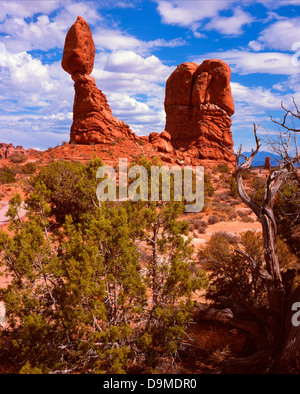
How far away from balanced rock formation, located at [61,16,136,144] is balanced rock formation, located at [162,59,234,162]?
10620 mm

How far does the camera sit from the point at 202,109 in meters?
40.2

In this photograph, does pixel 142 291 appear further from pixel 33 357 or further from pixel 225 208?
pixel 225 208

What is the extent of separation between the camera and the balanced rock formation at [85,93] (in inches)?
1340

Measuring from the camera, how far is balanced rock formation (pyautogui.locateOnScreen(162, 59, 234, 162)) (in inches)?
1575

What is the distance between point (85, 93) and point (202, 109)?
51.3ft

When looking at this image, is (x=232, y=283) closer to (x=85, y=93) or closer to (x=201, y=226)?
(x=201, y=226)

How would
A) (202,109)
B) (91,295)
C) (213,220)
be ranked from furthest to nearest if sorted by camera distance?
1. (202,109)
2. (213,220)
3. (91,295)

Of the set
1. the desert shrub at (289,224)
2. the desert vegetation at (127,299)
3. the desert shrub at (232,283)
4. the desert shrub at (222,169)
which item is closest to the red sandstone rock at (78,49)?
the desert shrub at (222,169)

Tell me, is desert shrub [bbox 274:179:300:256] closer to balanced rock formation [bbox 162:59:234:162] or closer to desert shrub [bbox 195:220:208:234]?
desert shrub [bbox 195:220:208:234]

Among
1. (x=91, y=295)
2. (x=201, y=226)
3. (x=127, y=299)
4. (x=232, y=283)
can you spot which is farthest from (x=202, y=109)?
(x=91, y=295)

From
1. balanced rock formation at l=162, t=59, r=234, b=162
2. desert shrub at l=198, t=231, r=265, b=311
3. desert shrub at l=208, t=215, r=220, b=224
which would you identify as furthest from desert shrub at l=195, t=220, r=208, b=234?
balanced rock formation at l=162, t=59, r=234, b=162

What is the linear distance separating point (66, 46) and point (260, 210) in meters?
35.5

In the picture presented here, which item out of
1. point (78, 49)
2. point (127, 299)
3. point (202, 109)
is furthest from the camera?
point (202, 109)

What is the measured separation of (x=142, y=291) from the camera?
4.71 m
